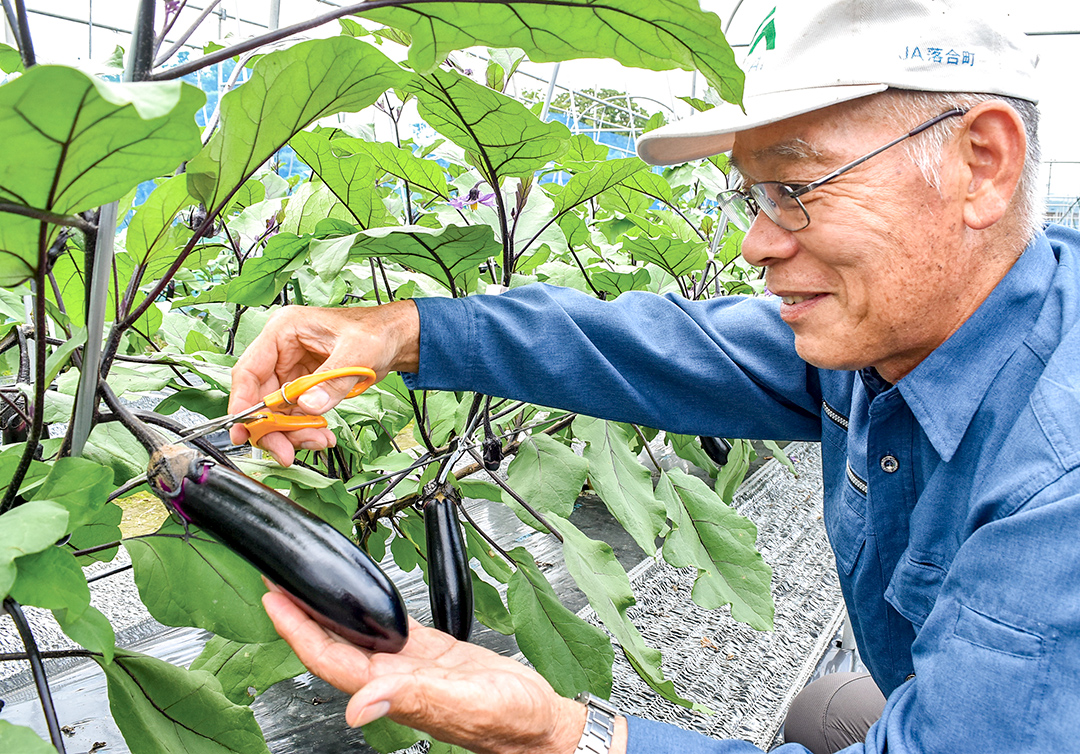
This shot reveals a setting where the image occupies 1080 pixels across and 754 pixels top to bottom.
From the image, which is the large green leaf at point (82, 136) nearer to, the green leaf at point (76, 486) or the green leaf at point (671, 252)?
the green leaf at point (76, 486)

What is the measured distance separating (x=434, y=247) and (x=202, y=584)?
36cm

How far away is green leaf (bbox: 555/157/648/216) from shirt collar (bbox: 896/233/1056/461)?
A: 0.40m

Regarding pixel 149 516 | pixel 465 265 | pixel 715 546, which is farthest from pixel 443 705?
pixel 149 516

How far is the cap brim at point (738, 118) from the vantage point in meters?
0.72

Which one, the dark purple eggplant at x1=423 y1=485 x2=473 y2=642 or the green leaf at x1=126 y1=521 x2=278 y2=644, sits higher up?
the green leaf at x1=126 y1=521 x2=278 y2=644

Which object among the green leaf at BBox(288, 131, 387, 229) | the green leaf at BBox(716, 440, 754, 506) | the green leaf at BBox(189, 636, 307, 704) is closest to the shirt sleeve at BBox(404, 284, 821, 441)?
the green leaf at BBox(288, 131, 387, 229)

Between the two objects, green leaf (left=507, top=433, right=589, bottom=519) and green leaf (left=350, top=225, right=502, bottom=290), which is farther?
green leaf (left=507, top=433, right=589, bottom=519)

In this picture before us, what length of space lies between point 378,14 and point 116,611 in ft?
4.20

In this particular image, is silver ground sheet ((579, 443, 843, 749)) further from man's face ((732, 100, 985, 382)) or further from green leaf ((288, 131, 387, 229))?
green leaf ((288, 131, 387, 229))

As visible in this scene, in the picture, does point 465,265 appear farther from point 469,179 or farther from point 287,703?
point 287,703

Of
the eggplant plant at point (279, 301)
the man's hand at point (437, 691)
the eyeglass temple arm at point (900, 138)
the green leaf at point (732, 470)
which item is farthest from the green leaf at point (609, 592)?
the green leaf at point (732, 470)

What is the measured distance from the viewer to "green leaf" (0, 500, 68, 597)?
0.40 meters

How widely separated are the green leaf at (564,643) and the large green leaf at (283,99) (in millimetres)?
549

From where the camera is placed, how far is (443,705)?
570mm
